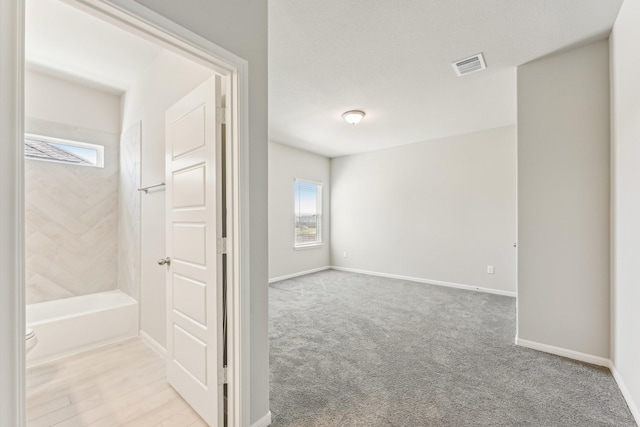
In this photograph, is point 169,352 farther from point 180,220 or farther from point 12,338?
point 12,338

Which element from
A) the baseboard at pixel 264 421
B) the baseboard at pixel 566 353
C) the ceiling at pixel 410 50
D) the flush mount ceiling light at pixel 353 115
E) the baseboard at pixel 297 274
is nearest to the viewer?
the baseboard at pixel 264 421

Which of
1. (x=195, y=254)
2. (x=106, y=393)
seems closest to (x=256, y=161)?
(x=195, y=254)

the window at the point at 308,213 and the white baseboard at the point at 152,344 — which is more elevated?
the window at the point at 308,213

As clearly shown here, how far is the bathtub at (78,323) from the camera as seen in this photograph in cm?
248

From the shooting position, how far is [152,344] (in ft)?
8.97

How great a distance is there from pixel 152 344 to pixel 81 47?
2794 millimetres

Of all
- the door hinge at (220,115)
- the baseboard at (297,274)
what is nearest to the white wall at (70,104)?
the door hinge at (220,115)

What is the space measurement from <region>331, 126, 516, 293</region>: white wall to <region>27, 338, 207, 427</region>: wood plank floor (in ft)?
14.6

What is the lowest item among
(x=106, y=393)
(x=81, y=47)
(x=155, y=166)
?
(x=106, y=393)

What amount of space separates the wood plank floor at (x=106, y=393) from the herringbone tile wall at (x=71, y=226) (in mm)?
975

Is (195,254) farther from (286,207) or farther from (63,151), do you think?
(286,207)

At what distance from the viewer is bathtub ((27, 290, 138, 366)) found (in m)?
2.48

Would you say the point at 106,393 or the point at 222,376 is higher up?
the point at 222,376

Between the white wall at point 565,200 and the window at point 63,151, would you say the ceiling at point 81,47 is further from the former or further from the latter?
the white wall at point 565,200
